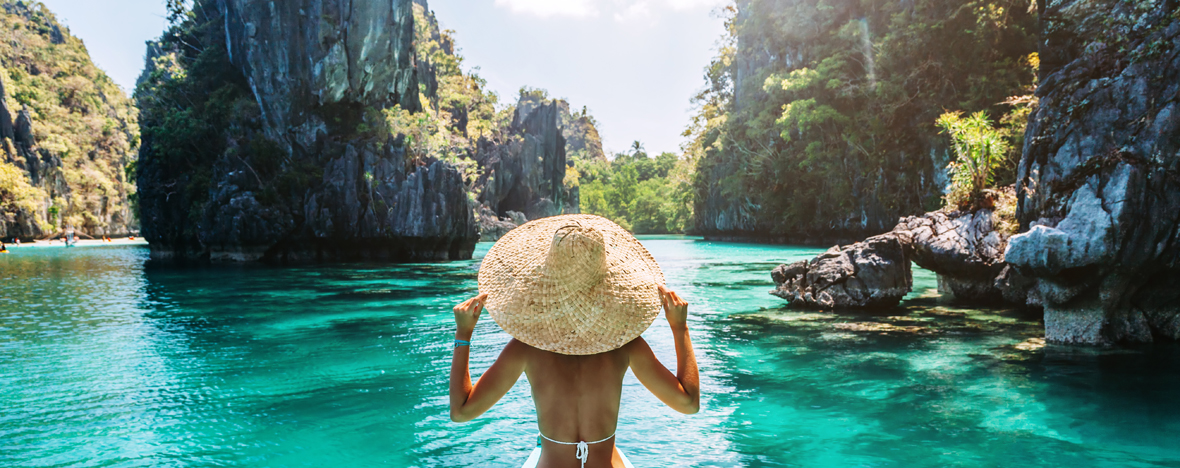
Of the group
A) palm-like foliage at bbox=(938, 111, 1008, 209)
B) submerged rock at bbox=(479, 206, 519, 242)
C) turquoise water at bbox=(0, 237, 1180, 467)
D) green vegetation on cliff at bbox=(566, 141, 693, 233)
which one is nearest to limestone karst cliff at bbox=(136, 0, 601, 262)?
submerged rock at bbox=(479, 206, 519, 242)

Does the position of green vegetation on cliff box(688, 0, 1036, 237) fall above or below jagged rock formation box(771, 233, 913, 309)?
above

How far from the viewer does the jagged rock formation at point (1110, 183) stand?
698cm

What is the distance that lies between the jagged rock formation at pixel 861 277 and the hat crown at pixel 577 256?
33.3 feet

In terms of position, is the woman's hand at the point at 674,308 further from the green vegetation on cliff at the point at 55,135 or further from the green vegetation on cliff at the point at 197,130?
the green vegetation on cliff at the point at 55,135

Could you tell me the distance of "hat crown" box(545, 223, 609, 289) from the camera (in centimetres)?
170

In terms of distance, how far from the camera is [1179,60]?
707cm

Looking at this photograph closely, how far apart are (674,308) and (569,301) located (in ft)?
1.05

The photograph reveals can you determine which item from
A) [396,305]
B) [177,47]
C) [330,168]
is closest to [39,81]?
[177,47]

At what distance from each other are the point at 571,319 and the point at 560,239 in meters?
0.24

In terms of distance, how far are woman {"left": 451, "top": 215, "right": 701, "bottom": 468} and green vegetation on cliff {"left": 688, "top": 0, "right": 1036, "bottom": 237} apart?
43.7 feet

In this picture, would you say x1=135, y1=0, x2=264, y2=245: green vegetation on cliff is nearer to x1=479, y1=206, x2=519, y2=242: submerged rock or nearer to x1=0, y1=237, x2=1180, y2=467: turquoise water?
x1=0, y1=237, x2=1180, y2=467: turquoise water

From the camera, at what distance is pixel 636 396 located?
666cm

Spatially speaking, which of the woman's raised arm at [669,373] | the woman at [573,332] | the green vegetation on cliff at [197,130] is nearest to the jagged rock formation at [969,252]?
the woman's raised arm at [669,373]

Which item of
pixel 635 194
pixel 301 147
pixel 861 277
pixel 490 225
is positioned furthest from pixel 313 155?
pixel 635 194
